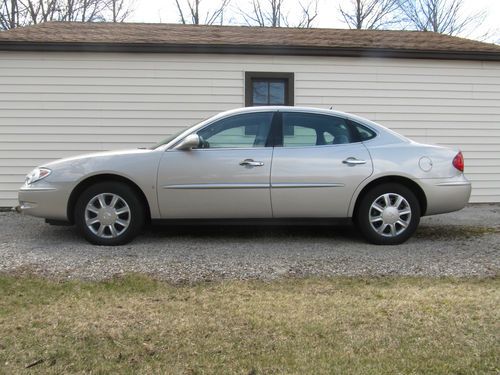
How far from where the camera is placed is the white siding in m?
7.95

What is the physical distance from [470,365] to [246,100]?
6.16 metres

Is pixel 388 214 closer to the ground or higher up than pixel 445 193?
closer to the ground

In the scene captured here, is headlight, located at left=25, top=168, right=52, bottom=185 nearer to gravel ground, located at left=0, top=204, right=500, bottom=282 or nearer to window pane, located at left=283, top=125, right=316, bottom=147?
gravel ground, located at left=0, top=204, right=500, bottom=282

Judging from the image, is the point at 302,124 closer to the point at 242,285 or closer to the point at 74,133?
the point at 242,285

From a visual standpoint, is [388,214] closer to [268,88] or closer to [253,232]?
[253,232]

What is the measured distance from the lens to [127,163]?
5137mm

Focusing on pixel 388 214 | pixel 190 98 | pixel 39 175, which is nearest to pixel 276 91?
pixel 190 98

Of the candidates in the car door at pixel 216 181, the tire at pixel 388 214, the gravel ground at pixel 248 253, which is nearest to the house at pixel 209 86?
the gravel ground at pixel 248 253

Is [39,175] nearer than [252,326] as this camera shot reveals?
No

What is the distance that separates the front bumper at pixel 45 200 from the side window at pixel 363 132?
3.26m

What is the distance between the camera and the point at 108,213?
203 inches

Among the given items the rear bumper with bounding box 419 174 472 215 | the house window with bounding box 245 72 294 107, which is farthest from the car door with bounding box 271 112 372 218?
the house window with bounding box 245 72 294 107

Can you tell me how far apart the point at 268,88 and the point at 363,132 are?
328cm

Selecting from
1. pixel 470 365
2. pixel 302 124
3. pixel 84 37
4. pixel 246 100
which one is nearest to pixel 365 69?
pixel 246 100
